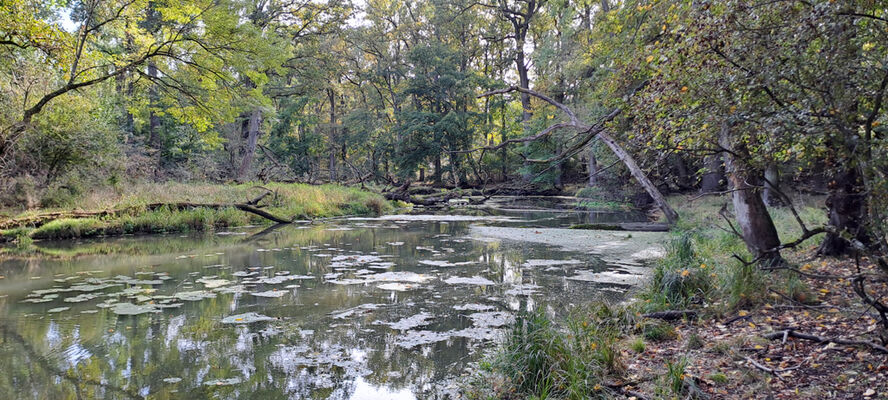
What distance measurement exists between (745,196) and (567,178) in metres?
27.6

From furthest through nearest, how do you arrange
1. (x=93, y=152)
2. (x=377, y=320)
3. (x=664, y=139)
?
(x=93, y=152) → (x=377, y=320) → (x=664, y=139)

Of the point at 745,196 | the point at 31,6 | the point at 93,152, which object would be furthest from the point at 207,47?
the point at 745,196

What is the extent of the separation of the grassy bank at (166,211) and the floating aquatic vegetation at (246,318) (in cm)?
898

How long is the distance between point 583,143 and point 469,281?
8.67ft

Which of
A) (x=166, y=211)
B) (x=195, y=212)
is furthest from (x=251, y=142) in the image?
(x=166, y=211)

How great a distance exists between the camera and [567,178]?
33031 millimetres

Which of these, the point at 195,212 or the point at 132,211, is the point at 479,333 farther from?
the point at 132,211

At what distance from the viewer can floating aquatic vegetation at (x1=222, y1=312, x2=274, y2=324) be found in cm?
525

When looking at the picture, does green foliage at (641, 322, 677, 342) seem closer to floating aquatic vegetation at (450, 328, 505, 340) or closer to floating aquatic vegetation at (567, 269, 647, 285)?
floating aquatic vegetation at (450, 328, 505, 340)

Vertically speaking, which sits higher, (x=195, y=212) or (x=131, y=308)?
(x=195, y=212)

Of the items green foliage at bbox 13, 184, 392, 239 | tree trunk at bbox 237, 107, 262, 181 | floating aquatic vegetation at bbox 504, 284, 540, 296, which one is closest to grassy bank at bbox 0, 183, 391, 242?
green foliage at bbox 13, 184, 392, 239

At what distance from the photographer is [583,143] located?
19.9ft

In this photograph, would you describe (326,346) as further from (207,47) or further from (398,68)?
(398,68)

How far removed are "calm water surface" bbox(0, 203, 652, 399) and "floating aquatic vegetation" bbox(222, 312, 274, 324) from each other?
0.02 metres
